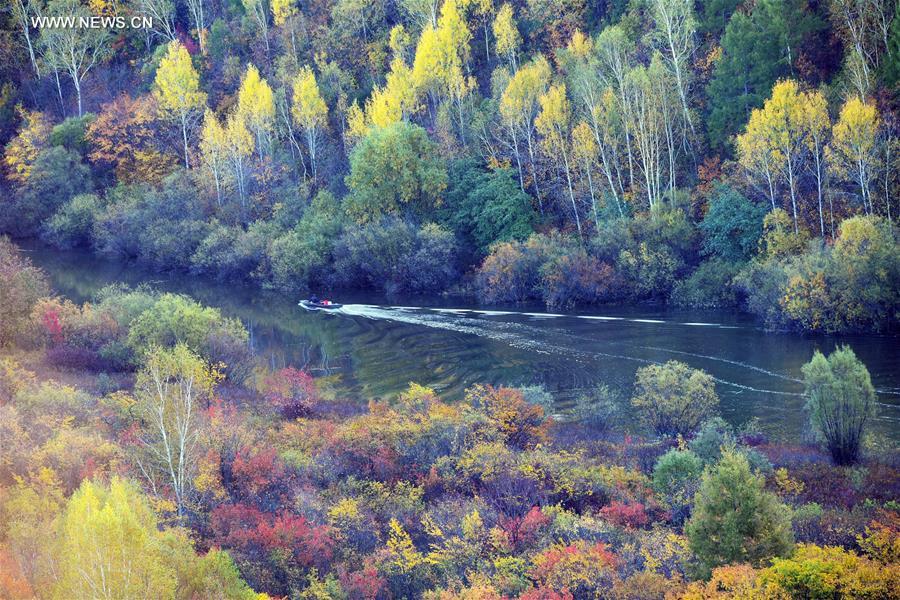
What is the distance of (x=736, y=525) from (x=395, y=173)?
5080cm

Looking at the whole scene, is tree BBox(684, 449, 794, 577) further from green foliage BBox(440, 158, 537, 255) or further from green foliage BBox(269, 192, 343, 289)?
green foliage BBox(269, 192, 343, 289)

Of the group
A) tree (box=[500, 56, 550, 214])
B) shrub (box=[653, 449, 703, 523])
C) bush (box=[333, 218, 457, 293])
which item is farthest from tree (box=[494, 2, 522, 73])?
shrub (box=[653, 449, 703, 523])

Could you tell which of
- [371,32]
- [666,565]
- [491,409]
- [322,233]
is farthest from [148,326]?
[371,32]

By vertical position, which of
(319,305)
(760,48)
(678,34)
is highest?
(678,34)

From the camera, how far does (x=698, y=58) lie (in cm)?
5822

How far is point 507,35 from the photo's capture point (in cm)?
6756

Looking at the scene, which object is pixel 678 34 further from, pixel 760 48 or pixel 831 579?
pixel 831 579

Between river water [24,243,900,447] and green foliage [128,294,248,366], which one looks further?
green foliage [128,294,248,366]

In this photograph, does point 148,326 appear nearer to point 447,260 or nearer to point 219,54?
point 447,260

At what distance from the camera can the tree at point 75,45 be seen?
9106cm

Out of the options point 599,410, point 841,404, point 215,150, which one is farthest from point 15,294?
point 215,150

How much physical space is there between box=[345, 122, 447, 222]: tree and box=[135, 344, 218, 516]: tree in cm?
3531

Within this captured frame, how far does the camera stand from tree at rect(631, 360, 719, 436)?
98.5 feet

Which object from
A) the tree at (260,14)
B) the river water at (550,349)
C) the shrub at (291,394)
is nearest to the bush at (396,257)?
the river water at (550,349)
